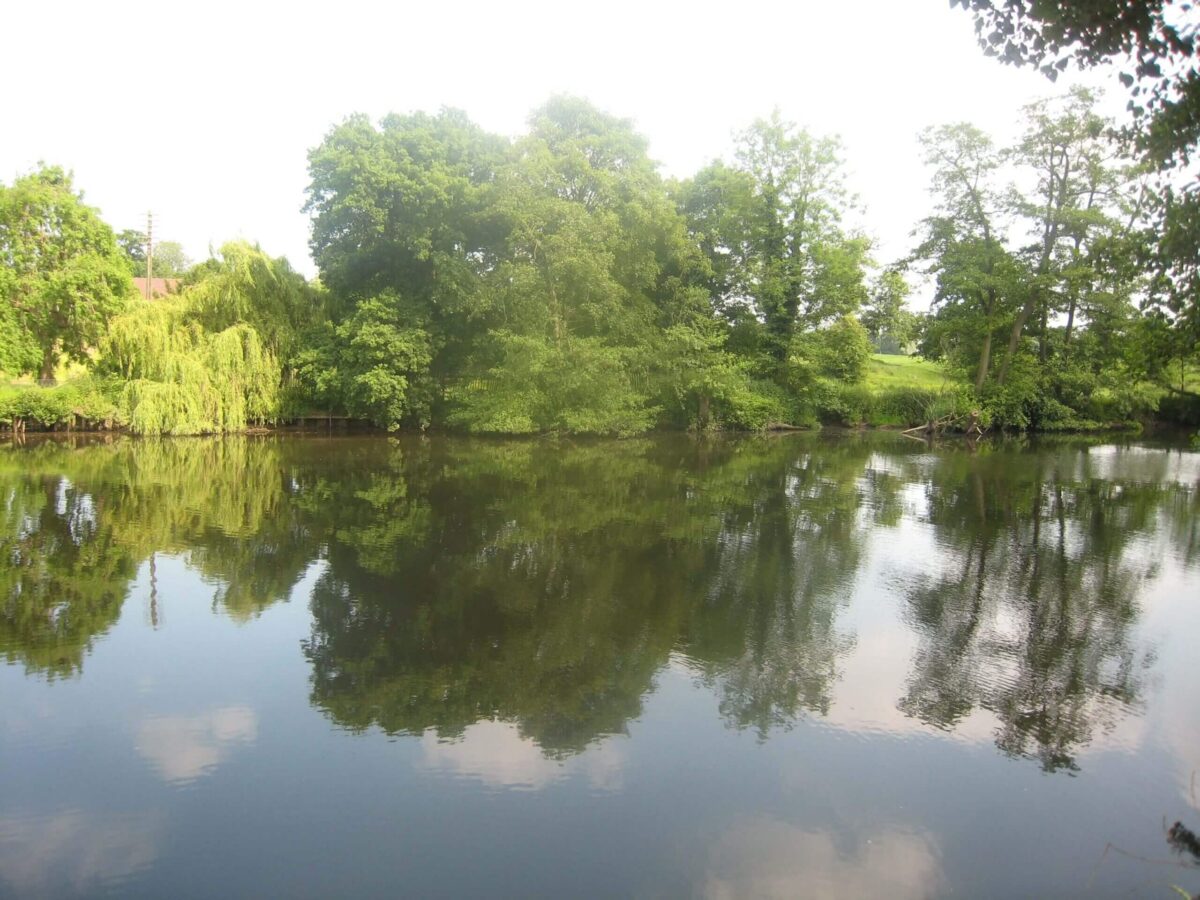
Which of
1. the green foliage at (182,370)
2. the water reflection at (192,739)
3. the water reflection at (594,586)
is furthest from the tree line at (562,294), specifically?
the water reflection at (192,739)

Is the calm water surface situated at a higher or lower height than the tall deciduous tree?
lower

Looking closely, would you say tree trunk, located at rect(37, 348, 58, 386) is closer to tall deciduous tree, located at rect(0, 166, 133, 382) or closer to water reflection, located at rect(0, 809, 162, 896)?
tall deciduous tree, located at rect(0, 166, 133, 382)

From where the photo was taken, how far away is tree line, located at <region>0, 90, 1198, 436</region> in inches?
1066

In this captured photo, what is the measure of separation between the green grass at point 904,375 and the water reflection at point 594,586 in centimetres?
1921

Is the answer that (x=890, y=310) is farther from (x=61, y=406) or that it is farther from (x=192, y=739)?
(x=192, y=739)

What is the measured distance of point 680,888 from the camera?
426 centimetres

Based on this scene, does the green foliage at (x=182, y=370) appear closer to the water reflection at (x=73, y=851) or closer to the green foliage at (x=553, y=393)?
the green foliage at (x=553, y=393)

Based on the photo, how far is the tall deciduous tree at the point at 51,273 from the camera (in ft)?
93.1

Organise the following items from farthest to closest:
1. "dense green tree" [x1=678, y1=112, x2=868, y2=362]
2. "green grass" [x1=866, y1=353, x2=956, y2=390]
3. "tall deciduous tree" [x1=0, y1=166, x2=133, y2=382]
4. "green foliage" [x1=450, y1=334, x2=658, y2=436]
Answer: "green grass" [x1=866, y1=353, x2=956, y2=390], "dense green tree" [x1=678, y1=112, x2=868, y2=362], "green foliage" [x1=450, y1=334, x2=658, y2=436], "tall deciduous tree" [x1=0, y1=166, x2=133, y2=382]

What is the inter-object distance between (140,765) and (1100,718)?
7593 millimetres

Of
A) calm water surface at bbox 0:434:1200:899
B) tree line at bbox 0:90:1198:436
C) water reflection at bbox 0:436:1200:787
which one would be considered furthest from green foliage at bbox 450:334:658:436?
calm water surface at bbox 0:434:1200:899

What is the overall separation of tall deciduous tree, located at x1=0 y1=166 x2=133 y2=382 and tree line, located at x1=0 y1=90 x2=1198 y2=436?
8cm

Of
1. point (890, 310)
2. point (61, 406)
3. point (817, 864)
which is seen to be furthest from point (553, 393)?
point (817, 864)

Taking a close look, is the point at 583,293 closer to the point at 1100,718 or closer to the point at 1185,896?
the point at 1100,718
